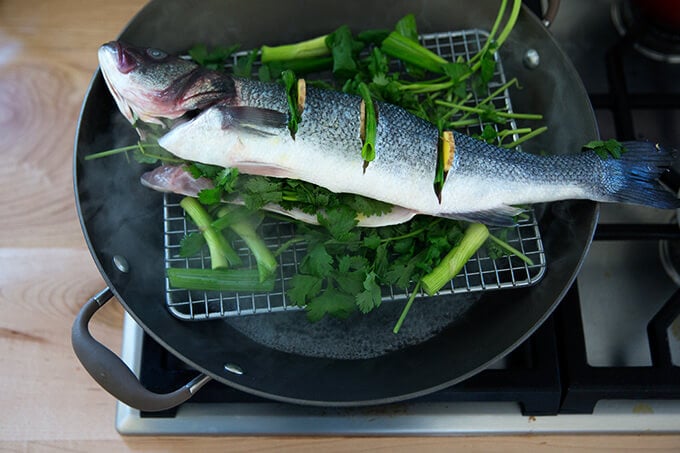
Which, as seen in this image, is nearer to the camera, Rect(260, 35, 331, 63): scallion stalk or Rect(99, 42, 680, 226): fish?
Rect(99, 42, 680, 226): fish

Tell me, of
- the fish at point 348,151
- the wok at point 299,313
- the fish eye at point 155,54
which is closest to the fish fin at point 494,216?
the fish at point 348,151

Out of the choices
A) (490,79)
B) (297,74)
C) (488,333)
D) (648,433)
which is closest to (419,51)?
(490,79)

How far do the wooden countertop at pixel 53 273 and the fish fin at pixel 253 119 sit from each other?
0.55 meters

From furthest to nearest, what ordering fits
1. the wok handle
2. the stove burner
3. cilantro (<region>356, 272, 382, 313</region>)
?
the stove burner < cilantro (<region>356, 272, 382, 313</region>) < the wok handle

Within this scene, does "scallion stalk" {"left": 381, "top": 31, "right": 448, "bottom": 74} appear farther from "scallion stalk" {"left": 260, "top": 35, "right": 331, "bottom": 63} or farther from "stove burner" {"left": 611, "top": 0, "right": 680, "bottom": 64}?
"stove burner" {"left": 611, "top": 0, "right": 680, "bottom": 64}

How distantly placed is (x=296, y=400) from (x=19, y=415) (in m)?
0.64

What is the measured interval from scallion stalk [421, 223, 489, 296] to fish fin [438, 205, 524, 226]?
4cm

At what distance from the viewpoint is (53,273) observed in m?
1.47

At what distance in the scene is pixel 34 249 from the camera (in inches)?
58.3

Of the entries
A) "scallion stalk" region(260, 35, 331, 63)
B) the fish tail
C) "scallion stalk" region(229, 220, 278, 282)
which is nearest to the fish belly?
"scallion stalk" region(229, 220, 278, 282)

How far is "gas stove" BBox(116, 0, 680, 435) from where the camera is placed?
1.30 m

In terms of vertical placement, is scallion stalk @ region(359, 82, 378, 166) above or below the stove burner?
above

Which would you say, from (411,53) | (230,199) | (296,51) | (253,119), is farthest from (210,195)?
(411,53)

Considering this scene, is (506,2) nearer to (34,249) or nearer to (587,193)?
(587,193)
